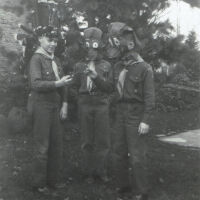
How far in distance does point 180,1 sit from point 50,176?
15.9 ft

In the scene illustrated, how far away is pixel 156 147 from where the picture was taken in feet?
27.3

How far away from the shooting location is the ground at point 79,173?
17.1ft

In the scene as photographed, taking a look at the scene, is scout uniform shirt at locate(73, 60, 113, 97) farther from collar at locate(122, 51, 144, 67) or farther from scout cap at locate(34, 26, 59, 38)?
scout cap at locate(34, 26, 59, 38)

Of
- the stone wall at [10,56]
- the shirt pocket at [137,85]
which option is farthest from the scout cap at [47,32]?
the stone wall at [10,56]

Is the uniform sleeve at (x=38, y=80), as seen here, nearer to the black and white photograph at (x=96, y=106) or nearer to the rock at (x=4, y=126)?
the black and white photograph at (x=96, y=106)

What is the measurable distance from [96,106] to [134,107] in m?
0.91

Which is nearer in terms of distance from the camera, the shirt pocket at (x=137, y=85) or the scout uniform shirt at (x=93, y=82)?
the shirt pocket at (x=137, y=85)

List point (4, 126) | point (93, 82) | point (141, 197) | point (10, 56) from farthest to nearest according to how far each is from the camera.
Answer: point (4, 126) < point (10, 56) < point (93, 82) < point (141, 197)

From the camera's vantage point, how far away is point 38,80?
5.02m

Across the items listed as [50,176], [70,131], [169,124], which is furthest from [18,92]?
[169,124]

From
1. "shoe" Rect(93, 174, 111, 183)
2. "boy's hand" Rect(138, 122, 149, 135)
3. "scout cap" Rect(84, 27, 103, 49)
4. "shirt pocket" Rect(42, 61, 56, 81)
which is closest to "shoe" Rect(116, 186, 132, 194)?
"shoe" Rect(93, 174, 111, 183)

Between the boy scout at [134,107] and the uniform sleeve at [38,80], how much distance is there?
872 mm

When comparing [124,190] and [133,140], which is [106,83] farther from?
[124,190]

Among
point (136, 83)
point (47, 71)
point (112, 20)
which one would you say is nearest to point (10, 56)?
point (112, 20)
